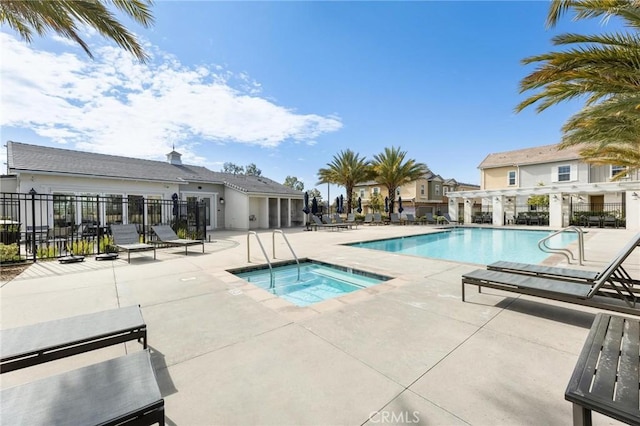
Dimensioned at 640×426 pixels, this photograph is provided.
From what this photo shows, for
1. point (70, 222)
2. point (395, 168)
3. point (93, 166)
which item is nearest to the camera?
point (70, 222)

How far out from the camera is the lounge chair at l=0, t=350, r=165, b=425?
1.48 metres

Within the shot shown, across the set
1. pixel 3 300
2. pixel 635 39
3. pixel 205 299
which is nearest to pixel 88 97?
pixel 3 300

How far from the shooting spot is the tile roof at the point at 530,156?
25.1 meters

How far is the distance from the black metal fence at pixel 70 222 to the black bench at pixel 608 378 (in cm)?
1097

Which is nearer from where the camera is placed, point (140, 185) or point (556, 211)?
point (140, 185)

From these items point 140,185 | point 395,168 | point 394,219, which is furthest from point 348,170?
point 140,185

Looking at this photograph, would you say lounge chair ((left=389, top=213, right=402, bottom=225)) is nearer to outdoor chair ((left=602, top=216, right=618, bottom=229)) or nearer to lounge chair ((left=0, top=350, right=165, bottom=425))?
outdoor chair ((left=602, top=216, right=618, bottom=229))

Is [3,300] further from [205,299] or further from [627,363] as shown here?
[627,363]

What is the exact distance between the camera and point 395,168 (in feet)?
88.5

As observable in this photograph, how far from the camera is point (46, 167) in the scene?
1382cm

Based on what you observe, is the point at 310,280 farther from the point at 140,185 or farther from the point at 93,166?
the point at 93,166

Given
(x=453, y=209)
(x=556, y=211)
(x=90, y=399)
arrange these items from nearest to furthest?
(x=90, y=399) → (x=556, y=211) → (x=453, y=209)

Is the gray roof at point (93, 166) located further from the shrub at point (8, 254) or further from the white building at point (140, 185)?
the shrub at point (8, 254)

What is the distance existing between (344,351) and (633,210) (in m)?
26.2
